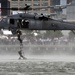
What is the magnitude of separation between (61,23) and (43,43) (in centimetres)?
1773

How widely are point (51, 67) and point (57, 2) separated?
281ft

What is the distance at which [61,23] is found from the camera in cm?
3388

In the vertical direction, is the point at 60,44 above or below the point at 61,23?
below

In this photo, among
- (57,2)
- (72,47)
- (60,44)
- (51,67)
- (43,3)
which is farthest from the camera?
(43,3)

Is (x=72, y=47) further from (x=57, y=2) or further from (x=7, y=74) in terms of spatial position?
(x=57, y=2)

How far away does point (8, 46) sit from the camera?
155ft

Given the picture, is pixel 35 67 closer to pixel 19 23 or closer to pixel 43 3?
pixel 19 23

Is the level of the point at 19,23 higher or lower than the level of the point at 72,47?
higher

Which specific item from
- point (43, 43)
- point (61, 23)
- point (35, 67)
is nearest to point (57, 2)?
point (43, 43)

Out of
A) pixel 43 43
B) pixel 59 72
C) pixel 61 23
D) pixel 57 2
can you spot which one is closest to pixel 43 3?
pixel 57 2

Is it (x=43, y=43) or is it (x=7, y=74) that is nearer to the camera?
(x=7, y=74)

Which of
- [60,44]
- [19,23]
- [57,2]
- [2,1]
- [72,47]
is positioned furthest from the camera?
[2,1]

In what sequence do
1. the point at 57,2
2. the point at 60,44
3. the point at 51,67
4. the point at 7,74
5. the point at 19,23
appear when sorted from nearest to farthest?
1. the point at 7,74
2. the point at 51,67
3. the point at 19,23
4. the point at 60,44
5. the point at 57,2

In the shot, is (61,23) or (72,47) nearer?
(61,23)
